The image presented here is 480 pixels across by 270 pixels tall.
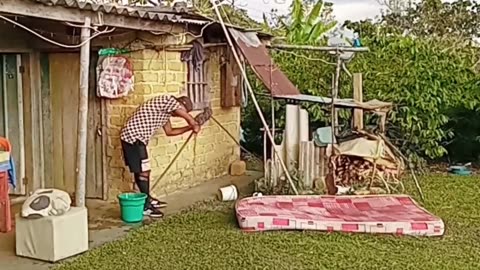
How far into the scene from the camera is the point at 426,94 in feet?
34.9

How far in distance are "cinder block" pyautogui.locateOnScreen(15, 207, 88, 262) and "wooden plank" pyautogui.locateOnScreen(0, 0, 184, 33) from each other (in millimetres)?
1821

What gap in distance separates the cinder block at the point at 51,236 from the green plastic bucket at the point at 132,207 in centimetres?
118

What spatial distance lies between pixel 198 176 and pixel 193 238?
3311 mm

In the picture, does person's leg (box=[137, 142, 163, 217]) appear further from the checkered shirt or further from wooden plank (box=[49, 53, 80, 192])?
wooden plank (box=[49, 53, 80, 192])

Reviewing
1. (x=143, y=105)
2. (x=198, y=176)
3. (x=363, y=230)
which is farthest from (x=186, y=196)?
(x=363, y=230)

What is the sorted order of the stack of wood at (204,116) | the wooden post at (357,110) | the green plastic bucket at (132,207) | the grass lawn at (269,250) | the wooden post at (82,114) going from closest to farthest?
the grass lawn at (269,250), the wooden post at (82,114), the green plastic bucket at (132,207), the wooden post at (357,110), the stack of wood at (204,116)

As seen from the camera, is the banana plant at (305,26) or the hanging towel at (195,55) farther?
the banana plant at (305,26)

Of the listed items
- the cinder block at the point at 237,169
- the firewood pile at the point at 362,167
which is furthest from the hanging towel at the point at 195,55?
the firewood pile at the point at 362,167

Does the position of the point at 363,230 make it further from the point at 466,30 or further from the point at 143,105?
the point at 466,30

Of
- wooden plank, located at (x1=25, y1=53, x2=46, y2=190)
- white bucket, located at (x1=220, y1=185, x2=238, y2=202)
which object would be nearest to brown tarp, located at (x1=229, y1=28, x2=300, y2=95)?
white bucket, located at (x1=220, y1=185, x2=238, y2=202)

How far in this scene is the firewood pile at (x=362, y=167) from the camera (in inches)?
325

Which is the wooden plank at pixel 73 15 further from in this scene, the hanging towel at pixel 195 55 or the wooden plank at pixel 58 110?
the wooden plank at pixel 58 110

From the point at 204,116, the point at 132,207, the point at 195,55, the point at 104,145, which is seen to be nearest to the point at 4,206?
the point at 132,207

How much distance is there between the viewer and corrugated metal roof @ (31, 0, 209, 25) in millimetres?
6327
